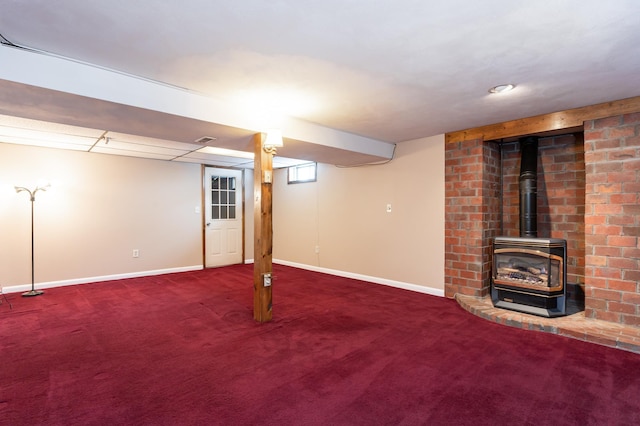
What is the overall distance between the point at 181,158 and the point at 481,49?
5372 mm

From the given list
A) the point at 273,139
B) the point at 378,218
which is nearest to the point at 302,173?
the point at 378,218

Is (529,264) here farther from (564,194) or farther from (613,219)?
(564,194)

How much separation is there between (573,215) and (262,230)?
3759mm

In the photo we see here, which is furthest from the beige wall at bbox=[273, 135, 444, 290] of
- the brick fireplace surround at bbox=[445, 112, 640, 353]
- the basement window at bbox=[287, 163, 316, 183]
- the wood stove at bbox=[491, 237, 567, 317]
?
the wood stove at bbox=[491, 237, 567, 317]

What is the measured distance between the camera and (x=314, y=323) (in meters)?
3.51

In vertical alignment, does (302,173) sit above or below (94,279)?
above

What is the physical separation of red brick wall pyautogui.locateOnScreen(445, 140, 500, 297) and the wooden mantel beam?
0.13 metres

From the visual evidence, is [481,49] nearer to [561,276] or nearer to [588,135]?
[588,135]

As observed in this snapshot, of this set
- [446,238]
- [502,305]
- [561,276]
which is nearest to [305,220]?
[446,238]

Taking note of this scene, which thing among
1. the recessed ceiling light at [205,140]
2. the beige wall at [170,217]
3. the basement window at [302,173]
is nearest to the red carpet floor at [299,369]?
the beige wall at [170,217]

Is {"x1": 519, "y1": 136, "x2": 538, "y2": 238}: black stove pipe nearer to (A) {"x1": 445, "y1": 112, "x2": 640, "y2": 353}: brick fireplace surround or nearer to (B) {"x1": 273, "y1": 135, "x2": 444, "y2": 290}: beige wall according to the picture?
(A) {"x1": 445, "y1": 112, "x2": 640, "y2": 353}: brick fireplace surround

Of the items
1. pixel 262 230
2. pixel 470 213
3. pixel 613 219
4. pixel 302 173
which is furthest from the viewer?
pixel 302 173

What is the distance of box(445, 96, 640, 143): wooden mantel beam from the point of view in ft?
10.5

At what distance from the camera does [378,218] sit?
545 centimetres
